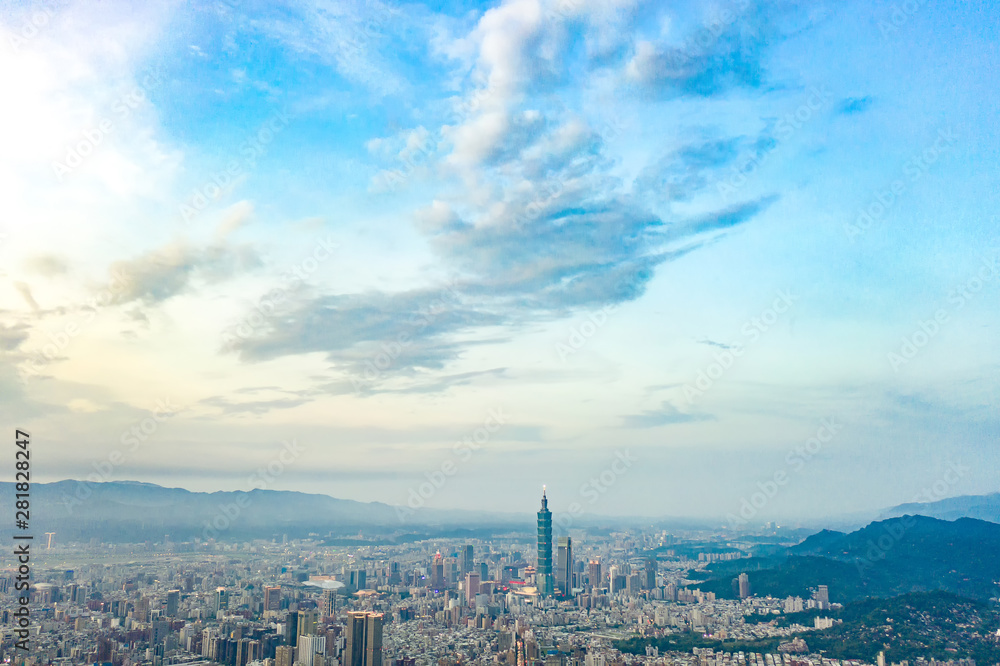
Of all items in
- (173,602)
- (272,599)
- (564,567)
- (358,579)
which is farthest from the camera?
(564,567)

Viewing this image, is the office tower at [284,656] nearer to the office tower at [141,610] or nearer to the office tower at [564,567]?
the office tower at [141,610]

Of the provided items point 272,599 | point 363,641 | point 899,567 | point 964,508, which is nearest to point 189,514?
point 272,599

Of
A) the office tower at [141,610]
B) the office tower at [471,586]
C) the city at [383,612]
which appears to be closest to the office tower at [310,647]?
the city at [383,612]

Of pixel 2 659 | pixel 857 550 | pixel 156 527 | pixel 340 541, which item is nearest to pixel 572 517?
pixel 340 541

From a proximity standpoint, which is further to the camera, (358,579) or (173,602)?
(358,579)

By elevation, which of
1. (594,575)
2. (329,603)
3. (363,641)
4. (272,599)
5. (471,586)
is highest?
(363,641)

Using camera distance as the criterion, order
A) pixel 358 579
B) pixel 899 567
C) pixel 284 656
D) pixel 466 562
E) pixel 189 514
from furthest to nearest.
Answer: pixel 189 514 → pixel 466 562 → pixel 899 567 → pixel 358 579 → pixel 284 656

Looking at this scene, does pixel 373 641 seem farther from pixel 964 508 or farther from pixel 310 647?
pixel 964 508
